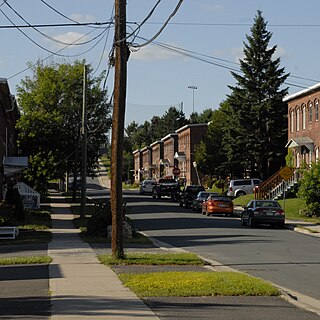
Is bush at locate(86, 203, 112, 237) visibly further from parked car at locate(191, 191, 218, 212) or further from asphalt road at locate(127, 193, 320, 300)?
parked car at locate(191, 191, 218, 212)

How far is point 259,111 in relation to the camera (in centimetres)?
6744

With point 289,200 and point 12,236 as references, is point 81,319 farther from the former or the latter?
point 289,200

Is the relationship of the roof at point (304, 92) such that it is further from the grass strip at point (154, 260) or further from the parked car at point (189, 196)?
the grass strip at point (154, 260)

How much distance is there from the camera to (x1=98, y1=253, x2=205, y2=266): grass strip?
18172 mm

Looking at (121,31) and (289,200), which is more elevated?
(121,31)

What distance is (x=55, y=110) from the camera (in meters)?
61.6

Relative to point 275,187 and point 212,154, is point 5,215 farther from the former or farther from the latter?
point 212,154

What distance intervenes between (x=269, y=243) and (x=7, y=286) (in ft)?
45.1

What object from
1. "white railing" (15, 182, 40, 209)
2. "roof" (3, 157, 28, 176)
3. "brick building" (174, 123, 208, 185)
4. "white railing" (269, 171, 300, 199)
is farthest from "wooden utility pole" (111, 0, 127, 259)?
"brick building" (174, 123, 208, 185)

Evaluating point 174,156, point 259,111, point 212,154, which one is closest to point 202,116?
point 174,156

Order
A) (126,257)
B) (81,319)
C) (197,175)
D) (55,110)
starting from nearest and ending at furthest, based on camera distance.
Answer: (81,319), (126,257), (55,110), (197,175)

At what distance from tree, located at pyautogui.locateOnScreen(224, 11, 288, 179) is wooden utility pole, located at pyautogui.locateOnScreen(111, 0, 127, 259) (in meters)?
49.1

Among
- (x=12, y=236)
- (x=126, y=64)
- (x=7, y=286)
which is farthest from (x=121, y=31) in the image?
(x=12, y=236)

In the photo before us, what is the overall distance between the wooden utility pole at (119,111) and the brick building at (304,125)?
118ft
